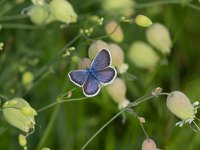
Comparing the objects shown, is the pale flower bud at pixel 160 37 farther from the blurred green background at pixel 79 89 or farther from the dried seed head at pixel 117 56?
the dried seed head at pixel 117 56

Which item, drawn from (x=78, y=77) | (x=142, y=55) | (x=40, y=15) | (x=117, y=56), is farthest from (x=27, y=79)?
(x=78, y=77)

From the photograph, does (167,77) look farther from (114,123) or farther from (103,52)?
(103,52)

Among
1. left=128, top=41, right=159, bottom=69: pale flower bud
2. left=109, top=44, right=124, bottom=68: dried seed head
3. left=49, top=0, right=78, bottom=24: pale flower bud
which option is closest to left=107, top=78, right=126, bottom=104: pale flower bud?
left=109, top=44, right=124, bottom=68: dried seed head

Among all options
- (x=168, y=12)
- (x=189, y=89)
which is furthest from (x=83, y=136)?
(x=168, y=12)

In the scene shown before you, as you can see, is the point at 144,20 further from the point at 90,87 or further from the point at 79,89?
the point at 79,89

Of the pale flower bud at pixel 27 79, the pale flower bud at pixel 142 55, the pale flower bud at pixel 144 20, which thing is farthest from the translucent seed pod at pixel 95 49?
the pale flower bud at pixel 142 55
